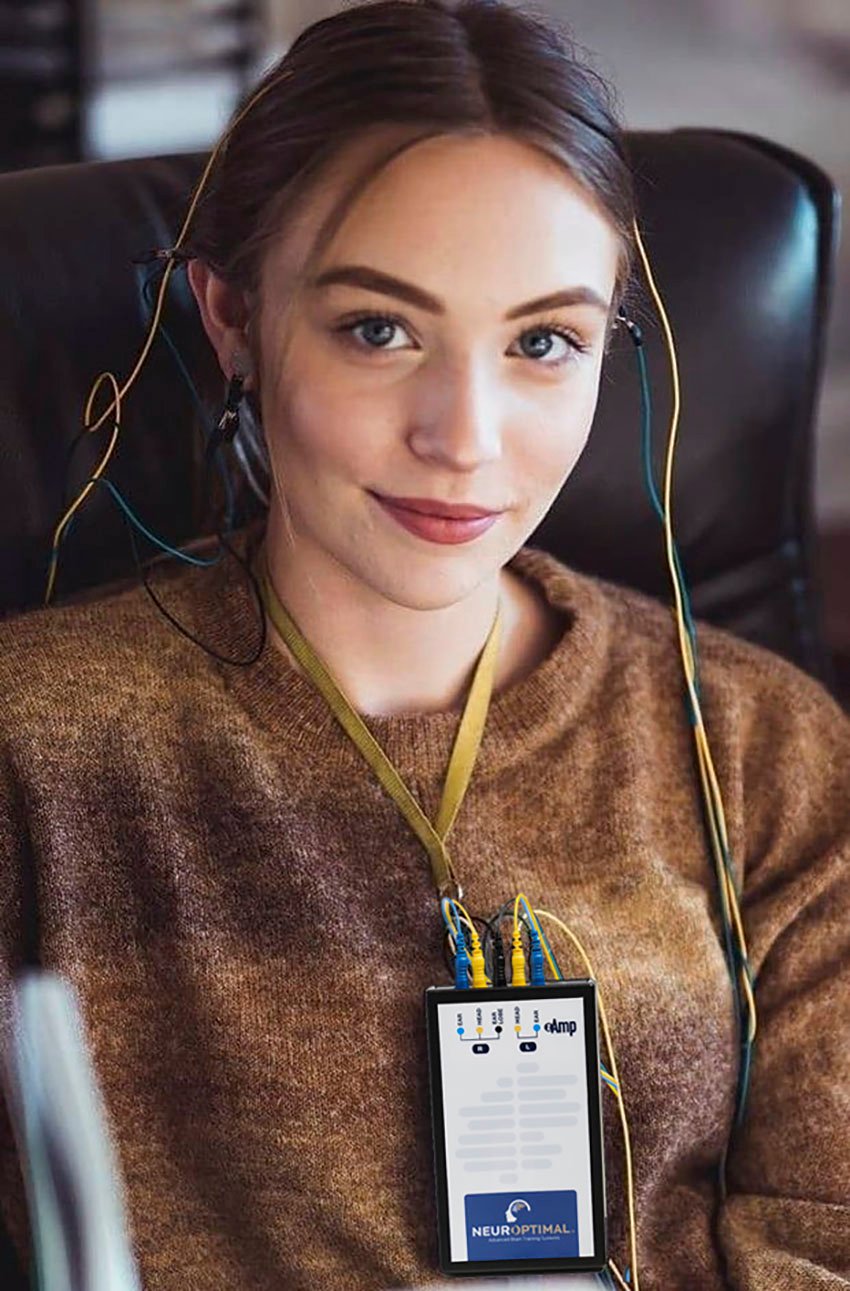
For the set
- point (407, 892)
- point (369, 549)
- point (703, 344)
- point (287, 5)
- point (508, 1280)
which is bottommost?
point (508, 1280)

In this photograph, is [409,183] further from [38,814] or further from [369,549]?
[38,814]

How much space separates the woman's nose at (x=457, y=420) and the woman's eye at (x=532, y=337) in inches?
1.4

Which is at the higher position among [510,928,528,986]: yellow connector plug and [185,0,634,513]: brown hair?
[185,0,634,513]: brown hair

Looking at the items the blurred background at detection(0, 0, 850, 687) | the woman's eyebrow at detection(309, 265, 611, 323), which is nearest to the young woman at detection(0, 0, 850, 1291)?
the woman's eyebrow at detection(309, 265, 611, 323)

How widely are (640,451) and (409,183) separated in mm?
481

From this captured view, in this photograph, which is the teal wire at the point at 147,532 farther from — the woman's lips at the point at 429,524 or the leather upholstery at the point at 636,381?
the woman's lips at the point at 429,524

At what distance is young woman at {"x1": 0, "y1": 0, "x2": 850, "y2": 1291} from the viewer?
1.13 meters

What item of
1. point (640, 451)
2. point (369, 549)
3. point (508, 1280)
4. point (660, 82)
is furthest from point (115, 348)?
point (660, 82)

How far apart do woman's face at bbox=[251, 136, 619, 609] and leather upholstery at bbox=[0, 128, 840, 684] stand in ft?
0.74

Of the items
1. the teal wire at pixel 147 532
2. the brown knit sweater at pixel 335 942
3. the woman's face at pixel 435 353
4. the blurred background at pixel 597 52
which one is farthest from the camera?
the blurred background at pixel 597 52

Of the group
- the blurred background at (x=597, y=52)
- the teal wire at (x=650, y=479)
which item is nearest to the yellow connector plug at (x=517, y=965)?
the teal wire at (x=650, y=479)

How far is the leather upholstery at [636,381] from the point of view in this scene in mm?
1358

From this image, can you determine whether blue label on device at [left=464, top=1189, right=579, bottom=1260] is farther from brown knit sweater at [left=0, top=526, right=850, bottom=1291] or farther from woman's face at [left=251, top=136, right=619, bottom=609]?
woman's face at [left=251, top=136, right=619, bottom=609]

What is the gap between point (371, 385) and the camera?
1129 millimetres
